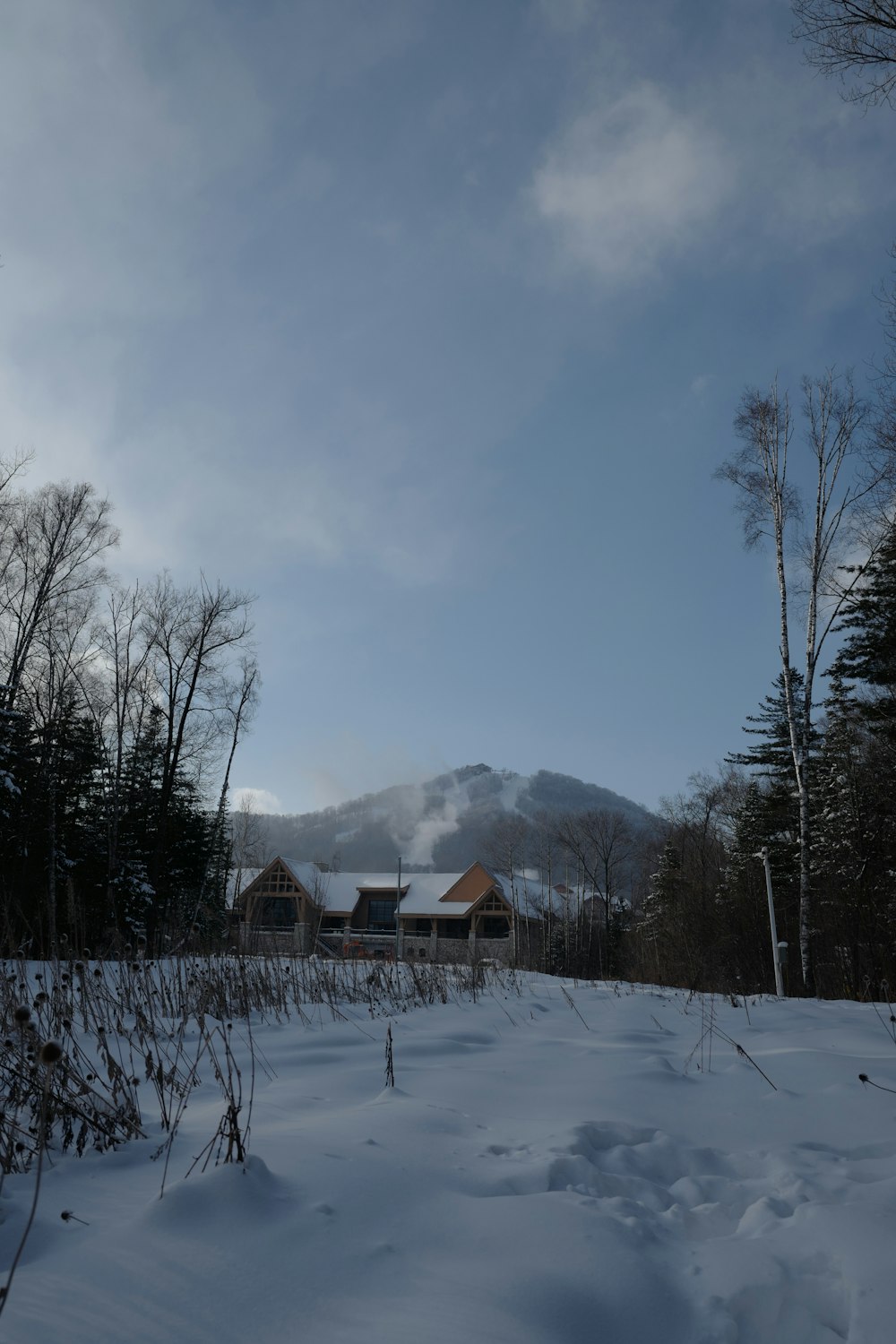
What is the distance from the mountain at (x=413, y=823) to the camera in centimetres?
12056

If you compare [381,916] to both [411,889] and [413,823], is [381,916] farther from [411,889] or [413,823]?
[413,823]

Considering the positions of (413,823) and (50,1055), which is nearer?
(50,1055)

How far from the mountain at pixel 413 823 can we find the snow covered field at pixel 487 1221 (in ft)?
264

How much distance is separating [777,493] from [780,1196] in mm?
14292

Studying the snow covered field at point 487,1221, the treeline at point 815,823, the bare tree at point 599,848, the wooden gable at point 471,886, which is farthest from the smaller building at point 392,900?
the snow covered field at point 487,1221

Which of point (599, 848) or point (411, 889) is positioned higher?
point (599, 848)

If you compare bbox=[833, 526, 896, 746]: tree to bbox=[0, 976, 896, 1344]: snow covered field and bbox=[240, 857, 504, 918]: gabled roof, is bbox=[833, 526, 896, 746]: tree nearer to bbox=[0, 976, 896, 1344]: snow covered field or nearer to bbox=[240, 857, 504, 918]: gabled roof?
bbox=[0, 976, 896, 1344]: snow covered field

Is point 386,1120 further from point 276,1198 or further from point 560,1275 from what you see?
point 560,1275

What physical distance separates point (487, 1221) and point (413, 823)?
Result: 15315 centimetres

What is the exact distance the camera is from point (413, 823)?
497ft

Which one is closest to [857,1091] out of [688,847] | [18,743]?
[18,743]

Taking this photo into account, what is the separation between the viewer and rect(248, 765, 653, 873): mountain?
396 feet

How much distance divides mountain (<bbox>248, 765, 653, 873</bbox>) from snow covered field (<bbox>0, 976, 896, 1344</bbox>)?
3169 inches

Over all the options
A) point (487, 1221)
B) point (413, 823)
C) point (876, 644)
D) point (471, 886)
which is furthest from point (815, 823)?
point (413, 823)
